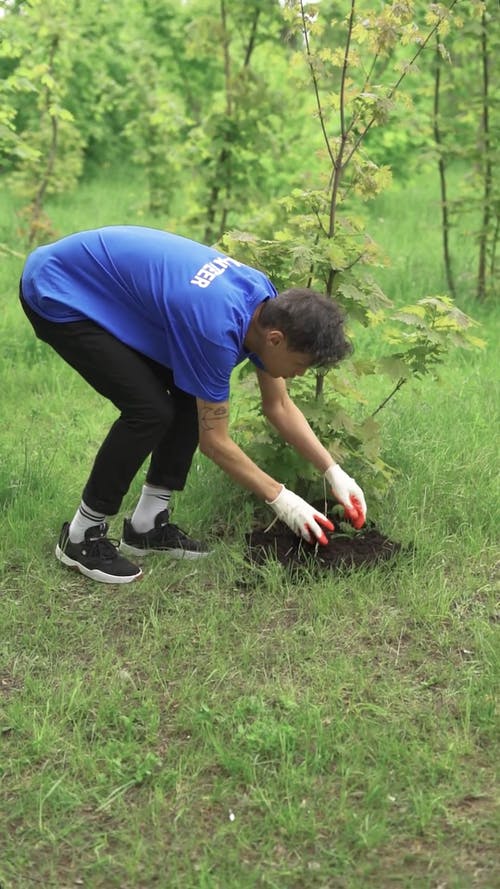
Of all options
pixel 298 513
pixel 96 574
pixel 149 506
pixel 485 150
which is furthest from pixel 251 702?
pixel 485 150

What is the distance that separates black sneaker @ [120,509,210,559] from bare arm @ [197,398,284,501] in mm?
578

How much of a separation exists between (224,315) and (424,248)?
589 centimetres

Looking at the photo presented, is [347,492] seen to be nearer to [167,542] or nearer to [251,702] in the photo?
[167,542]

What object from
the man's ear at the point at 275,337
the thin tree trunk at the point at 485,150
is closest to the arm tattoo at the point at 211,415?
the man's ear at the point at 275,337

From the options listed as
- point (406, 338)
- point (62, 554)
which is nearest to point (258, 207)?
point (406, 338)

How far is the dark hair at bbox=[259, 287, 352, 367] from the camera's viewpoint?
276 cm

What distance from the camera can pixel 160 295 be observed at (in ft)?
9.56

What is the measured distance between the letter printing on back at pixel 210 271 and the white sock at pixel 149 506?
98 cm

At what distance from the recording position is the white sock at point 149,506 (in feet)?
11.6

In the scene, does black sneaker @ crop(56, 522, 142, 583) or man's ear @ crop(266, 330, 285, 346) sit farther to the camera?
black sneaker @ crop(56, 522, 142, 583)

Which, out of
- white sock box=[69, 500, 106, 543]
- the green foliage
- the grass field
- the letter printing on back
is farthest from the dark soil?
the letter printing on back

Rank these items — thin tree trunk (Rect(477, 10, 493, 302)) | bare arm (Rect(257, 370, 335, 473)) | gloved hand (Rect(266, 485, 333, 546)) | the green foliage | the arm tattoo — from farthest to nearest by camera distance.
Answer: thin tree trunk (Rect(477, 10, 493, 302)) → the green foliage → bare arm (Rect(257, 370, 335, 473)) → gloved hand (Rect(266, 485, 333, 546)) → the arm tattoo

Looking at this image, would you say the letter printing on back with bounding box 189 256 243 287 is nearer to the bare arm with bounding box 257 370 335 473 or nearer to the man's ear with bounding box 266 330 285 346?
the man's ear with bounding box 266 330 285 346

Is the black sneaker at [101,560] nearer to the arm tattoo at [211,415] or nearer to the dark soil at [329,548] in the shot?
the dark soil at [329,548]
